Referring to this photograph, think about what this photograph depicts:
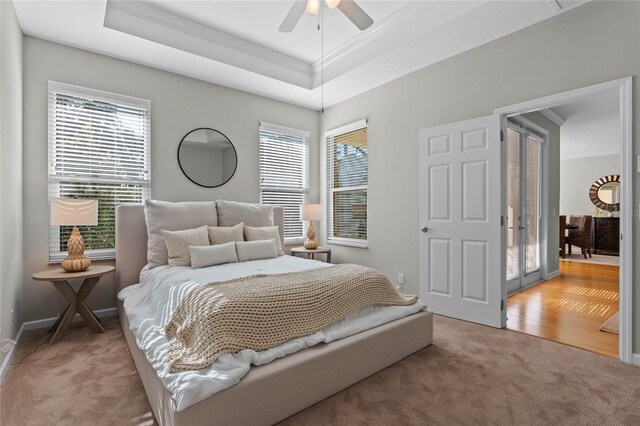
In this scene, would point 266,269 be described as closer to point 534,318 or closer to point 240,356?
point 240,356

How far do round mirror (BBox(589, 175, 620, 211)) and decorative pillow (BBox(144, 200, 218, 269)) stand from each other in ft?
32.0

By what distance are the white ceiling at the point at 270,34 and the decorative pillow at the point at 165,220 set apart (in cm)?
159

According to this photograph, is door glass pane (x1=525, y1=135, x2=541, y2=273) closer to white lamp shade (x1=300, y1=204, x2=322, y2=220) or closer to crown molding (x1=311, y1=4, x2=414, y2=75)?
crown molding (x1=311, y1=4, x2=414, y2=75)

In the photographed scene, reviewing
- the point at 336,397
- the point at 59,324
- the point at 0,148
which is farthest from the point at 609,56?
the point at 59,324

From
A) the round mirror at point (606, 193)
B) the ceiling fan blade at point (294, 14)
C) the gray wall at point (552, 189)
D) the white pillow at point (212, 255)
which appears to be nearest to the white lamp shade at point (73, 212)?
the white pillow at point (212, 255)

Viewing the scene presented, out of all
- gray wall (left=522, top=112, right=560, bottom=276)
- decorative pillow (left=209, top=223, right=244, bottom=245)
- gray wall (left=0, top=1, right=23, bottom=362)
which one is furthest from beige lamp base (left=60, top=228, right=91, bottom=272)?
gray wall (left=522, top=112, right=560, bottom=276)

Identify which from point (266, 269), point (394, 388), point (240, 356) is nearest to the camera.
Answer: point (240, 356)

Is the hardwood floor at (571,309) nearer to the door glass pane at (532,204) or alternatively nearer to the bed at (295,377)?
the door glass pane at (532,204)

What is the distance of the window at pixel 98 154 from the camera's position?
315cm

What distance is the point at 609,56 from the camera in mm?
2441

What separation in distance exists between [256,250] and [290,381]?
184 centimetres

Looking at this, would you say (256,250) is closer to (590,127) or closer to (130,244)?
(130,244)

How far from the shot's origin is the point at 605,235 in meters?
7.58

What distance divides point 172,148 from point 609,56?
4.20 m
